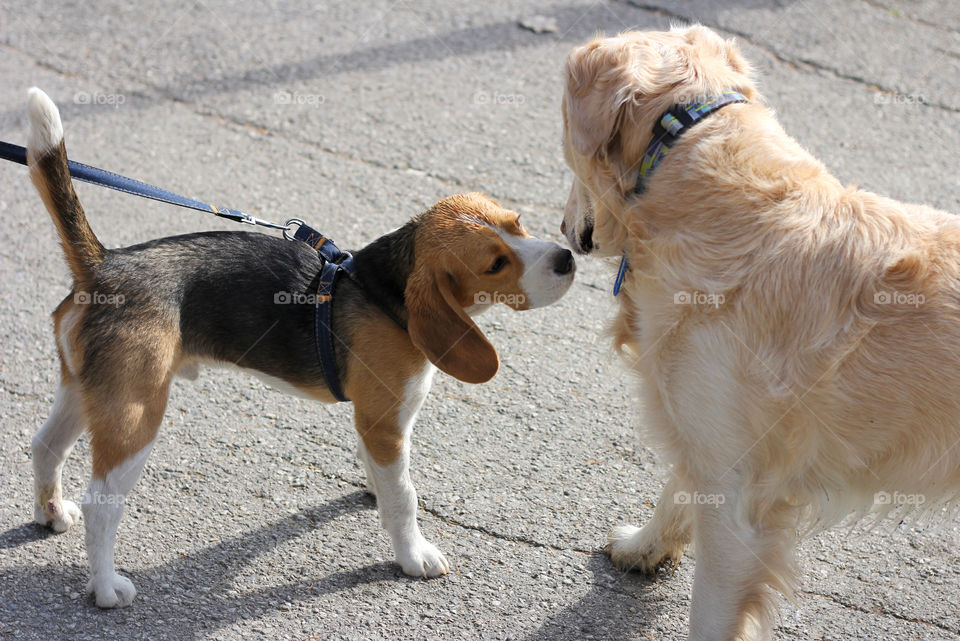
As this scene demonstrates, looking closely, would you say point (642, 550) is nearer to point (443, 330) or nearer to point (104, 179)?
point (443, 330)

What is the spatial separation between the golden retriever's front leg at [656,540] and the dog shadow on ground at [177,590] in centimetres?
88

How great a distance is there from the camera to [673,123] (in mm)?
2830

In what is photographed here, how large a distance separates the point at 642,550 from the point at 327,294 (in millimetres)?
1546

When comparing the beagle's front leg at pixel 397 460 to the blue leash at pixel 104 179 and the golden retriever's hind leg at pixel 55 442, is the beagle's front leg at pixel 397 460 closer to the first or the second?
the blue leash at pixel 104 179

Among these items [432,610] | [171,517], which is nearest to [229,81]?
[171,517]

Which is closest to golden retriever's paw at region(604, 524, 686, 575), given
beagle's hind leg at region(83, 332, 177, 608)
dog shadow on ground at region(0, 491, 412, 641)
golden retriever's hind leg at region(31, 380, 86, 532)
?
dog shadow on ground at region(0, 491, 412, 641)

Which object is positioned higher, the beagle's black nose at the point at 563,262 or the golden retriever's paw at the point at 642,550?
the beagle's black nose at the point at 563,262

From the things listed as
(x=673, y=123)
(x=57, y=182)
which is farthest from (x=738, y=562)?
(x=57, y=182)

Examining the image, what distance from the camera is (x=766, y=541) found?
2.77 metres

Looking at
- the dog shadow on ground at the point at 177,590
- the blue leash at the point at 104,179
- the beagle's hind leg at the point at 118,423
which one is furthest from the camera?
the blue leash at the point at 104,179

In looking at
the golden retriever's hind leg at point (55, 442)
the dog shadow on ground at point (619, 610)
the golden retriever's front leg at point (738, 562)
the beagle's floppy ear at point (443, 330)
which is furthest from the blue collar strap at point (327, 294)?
the golden retriever's front leg at point (738, 562)

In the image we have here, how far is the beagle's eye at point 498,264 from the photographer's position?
3.14 metres

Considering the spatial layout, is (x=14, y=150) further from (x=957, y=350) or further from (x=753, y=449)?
(x=957, y=350)

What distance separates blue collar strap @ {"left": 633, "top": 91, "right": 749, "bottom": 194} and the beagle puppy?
1.75 ft
